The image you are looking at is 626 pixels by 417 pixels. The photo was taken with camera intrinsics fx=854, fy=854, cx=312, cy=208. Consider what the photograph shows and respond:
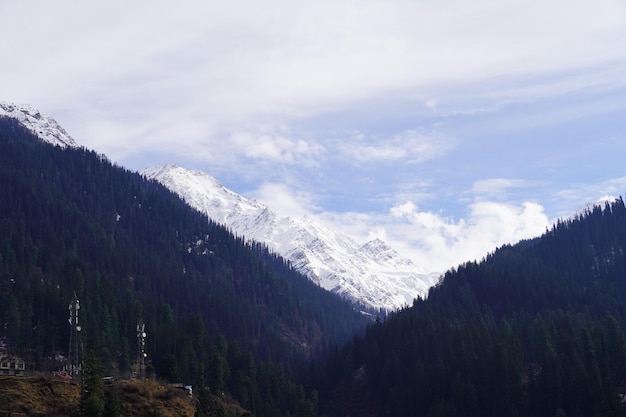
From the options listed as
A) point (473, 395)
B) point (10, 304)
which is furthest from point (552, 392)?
point (10, 304)

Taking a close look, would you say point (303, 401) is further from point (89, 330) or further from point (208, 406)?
point (208, 406)

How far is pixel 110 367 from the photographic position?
179750 mm

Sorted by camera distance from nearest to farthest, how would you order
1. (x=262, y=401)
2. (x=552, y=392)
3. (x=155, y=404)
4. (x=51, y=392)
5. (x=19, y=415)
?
(x=19, y=415)
(x=51, y=392)
(x=155, y=404)
(x=552, y=392)
(x=262, y=401)

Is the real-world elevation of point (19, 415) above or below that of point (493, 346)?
below

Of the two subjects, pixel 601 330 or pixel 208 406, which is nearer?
pixel 208 406

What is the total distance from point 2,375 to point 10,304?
75.5m

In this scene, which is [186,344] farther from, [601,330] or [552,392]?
[601,330]

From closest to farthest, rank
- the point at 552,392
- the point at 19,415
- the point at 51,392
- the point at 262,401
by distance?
the point at 19,415, the point at 51,392, the point at 552,392, the point at 262,401

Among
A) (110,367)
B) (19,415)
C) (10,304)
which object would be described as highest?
(10,304)

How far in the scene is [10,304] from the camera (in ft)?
639

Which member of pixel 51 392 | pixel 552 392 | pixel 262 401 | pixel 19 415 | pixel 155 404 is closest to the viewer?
pixel 19 415

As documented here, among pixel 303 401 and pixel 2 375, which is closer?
pixel 2 375

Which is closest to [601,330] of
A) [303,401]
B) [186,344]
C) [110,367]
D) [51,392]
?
[303,401]

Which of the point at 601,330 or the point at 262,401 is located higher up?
the point at 601,330
